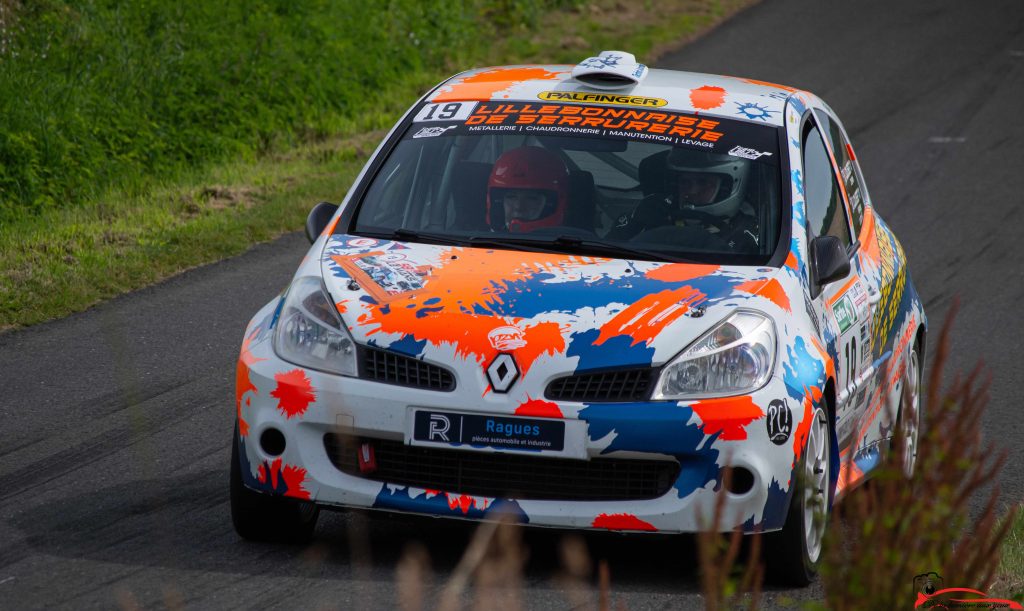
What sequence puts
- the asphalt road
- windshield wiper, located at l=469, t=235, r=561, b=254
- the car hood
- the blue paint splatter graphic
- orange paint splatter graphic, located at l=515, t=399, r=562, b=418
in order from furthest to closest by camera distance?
the blue paint splatter graphic < windshield wiper, located at l=469, t=235, r=561, b=254 < the asphalt road < the car hood < orange paint splatter graphic, located at l=515, t=399, r=562, b=418

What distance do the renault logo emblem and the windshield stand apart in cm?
98

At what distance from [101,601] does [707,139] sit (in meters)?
2.95

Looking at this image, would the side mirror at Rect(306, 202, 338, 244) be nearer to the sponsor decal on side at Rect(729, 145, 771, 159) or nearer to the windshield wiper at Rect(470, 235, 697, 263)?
the windshield wiper at Rect(470, 235, 697, 263)

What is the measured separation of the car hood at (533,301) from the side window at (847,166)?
1.41 m

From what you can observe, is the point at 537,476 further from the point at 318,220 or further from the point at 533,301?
the point at 318,220

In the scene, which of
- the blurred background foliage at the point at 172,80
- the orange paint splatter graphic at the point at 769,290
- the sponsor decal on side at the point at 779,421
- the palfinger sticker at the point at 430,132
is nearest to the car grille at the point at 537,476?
the sponsor decal on side at the point at 779,421

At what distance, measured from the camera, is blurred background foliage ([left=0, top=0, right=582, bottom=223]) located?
12664mm

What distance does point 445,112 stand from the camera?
6680mm

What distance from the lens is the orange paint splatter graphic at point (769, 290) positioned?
5461 millimetres

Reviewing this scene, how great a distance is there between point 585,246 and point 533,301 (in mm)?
706

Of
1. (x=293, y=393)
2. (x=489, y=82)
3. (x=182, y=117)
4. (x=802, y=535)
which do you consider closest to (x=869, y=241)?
(x=489, y=82)

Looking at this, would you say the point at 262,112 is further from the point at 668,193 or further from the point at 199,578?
the point at 199,578

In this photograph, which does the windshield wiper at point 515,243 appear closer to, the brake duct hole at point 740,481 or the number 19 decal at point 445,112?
the number 19 decal at point 445,112

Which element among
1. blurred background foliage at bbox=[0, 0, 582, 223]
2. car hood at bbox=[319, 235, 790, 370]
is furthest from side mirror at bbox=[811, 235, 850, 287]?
blurred background foliage at bbox=[0, 0, 582, 223]
